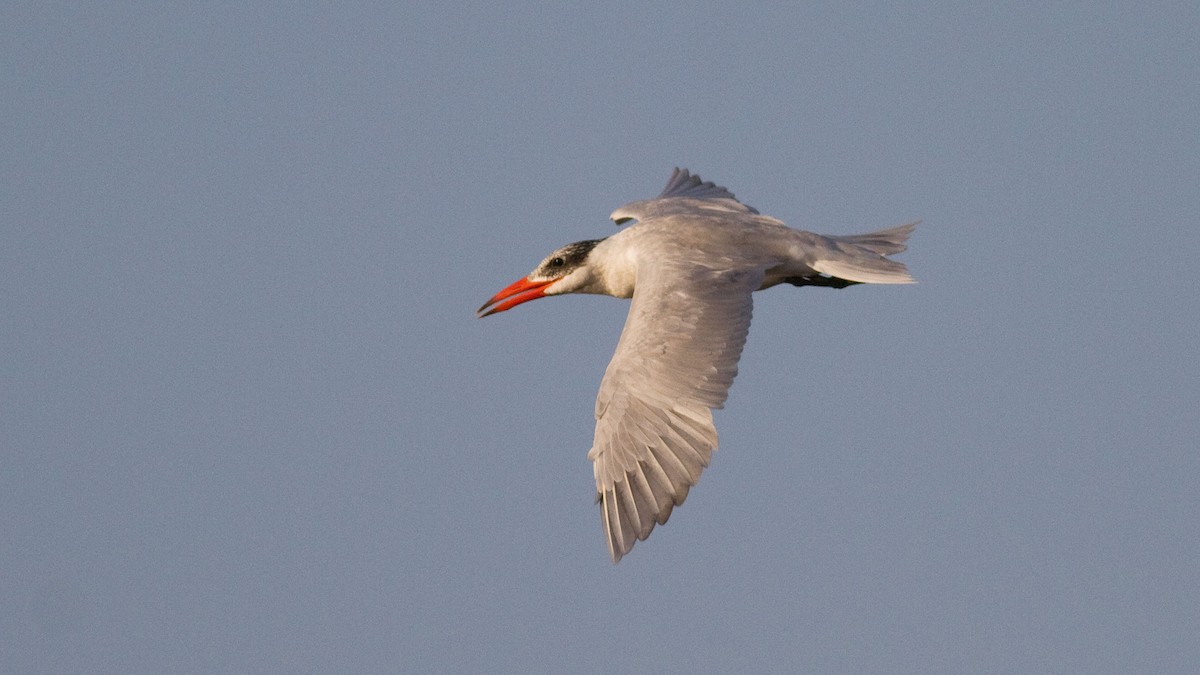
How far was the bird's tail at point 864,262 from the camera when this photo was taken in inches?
499

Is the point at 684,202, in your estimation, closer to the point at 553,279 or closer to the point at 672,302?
the point at 553,279

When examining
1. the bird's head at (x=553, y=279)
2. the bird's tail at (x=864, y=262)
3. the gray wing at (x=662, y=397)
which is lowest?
the gray wing at (x=662, y=397)

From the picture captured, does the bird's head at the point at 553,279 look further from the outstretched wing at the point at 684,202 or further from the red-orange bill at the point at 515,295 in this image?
the outstretched wing at the point at 684,202

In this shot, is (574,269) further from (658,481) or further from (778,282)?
(658,481)

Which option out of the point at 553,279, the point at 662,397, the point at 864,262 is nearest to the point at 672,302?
the point at 662,397

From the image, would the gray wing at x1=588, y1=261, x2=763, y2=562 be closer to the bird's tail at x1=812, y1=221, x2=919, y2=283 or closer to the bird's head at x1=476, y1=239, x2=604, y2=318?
the bird's tail at x1=812, y1=221, x2=919, y2=283

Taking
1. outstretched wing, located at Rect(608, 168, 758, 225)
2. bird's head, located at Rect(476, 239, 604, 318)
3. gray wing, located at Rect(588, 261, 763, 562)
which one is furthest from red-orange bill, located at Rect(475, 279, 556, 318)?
gray wing, located at Rect(588, 261, 763, 562)

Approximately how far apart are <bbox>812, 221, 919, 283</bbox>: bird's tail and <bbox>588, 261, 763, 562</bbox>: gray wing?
1078mm

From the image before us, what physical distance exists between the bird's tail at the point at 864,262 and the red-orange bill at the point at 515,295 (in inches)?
101

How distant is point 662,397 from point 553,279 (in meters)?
3.49

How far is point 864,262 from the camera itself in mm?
12859

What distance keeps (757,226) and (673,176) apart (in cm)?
330

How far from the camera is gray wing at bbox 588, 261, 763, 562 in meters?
10.4

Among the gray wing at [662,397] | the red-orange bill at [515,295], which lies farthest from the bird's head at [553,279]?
the gray wing at [662,397]
